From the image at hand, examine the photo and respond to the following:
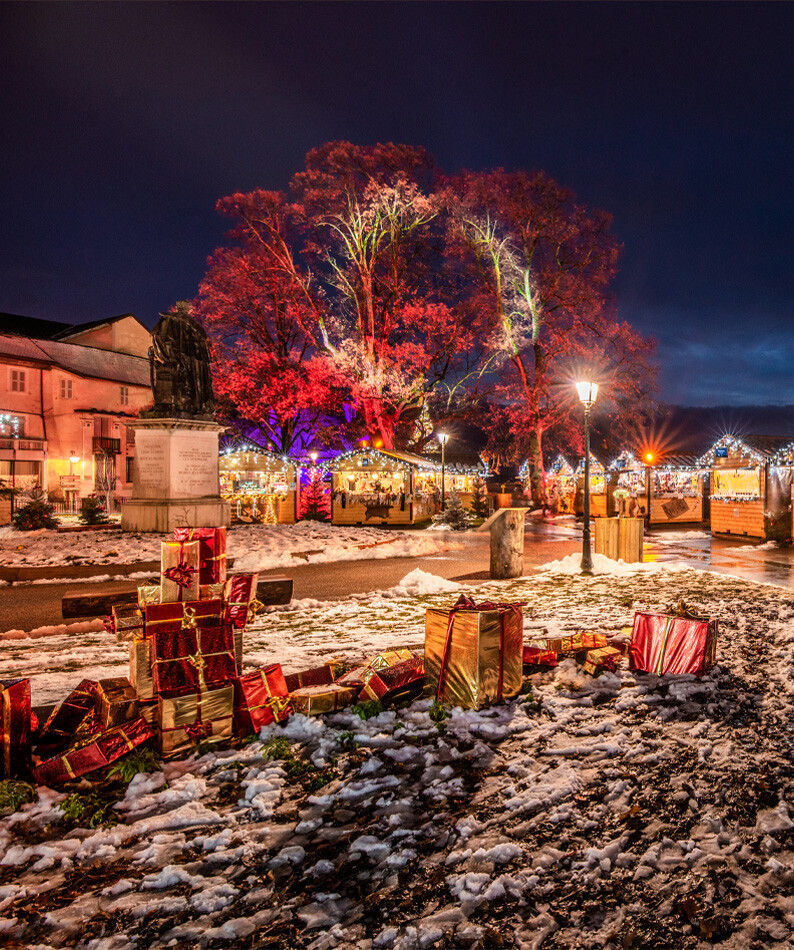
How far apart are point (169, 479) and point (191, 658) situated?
39.3 feet

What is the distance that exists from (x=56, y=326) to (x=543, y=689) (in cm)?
4305

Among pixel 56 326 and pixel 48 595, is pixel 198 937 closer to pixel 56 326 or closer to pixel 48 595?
pixel 48 595

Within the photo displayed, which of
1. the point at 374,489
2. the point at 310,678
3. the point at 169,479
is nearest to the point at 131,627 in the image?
Result: the point at 310,678

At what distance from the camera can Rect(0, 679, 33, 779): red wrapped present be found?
3.04 metres

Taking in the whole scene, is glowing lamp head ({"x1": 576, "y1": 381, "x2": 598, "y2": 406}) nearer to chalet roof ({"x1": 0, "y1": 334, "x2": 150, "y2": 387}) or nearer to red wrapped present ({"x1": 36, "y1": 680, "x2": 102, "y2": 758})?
red wrapped present ({"x1": 36, "y1": 680, "x2": 102, "y2": 758})

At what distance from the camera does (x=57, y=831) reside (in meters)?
2.68

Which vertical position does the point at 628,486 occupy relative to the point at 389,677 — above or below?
above

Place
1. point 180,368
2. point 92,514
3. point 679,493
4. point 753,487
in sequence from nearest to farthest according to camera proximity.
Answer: point 180,368 < point 753,487 < point 92,514 < point 679,493

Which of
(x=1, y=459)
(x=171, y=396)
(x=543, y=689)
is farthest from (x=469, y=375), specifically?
(x=543, y=689)

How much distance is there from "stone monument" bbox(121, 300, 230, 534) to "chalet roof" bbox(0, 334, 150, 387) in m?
21.1

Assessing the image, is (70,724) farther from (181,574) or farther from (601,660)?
(601,660)

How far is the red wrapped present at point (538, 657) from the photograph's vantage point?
4629mm

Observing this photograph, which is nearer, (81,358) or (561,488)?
(561,488)

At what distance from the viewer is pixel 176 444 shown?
14375 mm
